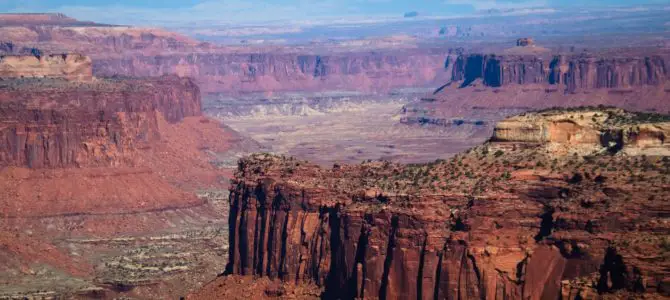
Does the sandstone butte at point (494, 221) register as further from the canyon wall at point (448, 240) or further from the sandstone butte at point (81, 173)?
the sandstone butte at point (81, 173)

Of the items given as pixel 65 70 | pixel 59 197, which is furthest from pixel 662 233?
pixel 65 70

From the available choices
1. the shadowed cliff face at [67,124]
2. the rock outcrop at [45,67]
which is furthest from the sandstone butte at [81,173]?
the rock outcrop at [45,67]

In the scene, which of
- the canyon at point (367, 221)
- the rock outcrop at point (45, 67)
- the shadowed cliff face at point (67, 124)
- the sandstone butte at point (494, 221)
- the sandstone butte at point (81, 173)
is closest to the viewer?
the sandstone butte at point (494, 221)

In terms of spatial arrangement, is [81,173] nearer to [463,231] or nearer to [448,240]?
[448,240]

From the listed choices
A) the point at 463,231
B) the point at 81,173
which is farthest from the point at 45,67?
the point at 463,231

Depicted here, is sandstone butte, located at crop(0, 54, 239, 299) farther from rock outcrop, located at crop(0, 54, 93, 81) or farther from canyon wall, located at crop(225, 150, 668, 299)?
canyon wall, located at crop(225, 150, 668, 299)

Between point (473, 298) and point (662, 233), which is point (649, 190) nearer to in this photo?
point (662, 233)

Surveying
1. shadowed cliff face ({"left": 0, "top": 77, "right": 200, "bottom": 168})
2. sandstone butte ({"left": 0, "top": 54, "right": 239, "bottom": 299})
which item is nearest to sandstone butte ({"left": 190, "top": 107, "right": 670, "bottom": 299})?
sandstone butte ({"left": 0, "top": 54, "right": 239, "bottom": 299})
